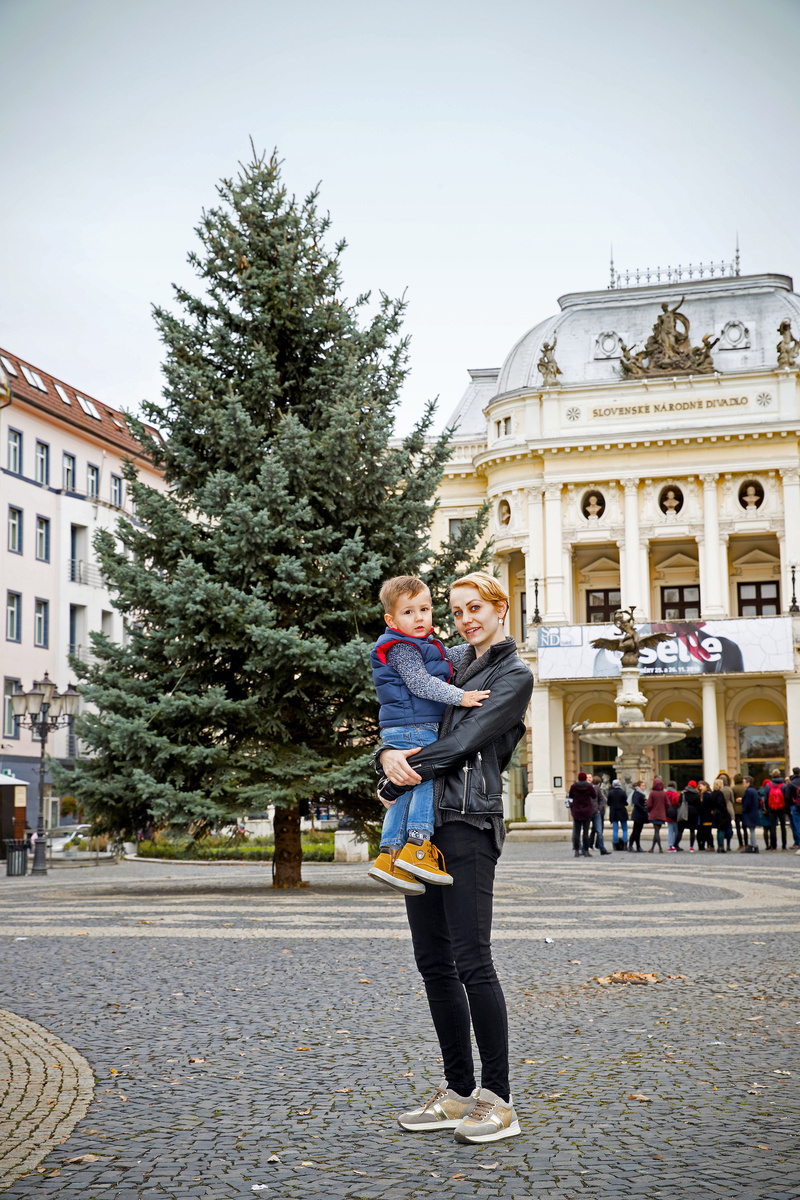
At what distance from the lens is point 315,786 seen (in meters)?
18.2

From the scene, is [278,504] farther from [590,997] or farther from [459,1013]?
[459,1013]

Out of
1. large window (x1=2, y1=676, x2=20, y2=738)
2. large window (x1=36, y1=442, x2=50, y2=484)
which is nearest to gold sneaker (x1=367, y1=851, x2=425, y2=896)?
large window (x1=2, y1=676, x2=20, y2=738)

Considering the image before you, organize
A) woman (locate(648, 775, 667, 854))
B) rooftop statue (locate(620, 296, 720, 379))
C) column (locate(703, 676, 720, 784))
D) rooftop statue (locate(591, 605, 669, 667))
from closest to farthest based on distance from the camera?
woman (locate(648, 775, 667, 854)) → rooftop statue (locate(591, 605, 669, 667)) → column (locate(703, 676, 720, 784)) → rooftop statue (locate(620, 296, 720, 379))

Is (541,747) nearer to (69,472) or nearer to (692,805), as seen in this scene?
(69,472)

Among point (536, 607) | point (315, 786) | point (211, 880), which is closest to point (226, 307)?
point (315, 786)

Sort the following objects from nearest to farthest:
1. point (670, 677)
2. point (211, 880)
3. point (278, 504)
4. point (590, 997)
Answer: point (590, 997) < point (278, 504) < point (211, 880) < point (670, 677)

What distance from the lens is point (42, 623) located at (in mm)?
51344

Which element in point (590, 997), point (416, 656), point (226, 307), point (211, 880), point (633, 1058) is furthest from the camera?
point (211, 880)

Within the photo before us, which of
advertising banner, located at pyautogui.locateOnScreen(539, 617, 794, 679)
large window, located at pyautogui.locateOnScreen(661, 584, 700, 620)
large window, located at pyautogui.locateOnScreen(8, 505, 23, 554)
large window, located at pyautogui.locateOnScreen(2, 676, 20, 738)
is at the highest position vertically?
large window, located at pyautogui.locateOnScreen(8, 505, 23, 554)

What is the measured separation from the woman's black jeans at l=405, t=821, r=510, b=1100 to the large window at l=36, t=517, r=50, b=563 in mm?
48103

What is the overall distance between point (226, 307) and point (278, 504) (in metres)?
3.51

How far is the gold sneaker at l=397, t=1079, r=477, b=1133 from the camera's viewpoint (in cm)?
524

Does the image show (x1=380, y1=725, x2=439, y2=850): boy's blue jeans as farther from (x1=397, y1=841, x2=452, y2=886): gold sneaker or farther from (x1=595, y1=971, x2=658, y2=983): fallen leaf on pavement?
(x1=595, y1=971, x2=658, y2=983): fallen leaf on pavement

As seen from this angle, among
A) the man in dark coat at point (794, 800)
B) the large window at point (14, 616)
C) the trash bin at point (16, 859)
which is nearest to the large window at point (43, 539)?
the large window at point (14, 616)
